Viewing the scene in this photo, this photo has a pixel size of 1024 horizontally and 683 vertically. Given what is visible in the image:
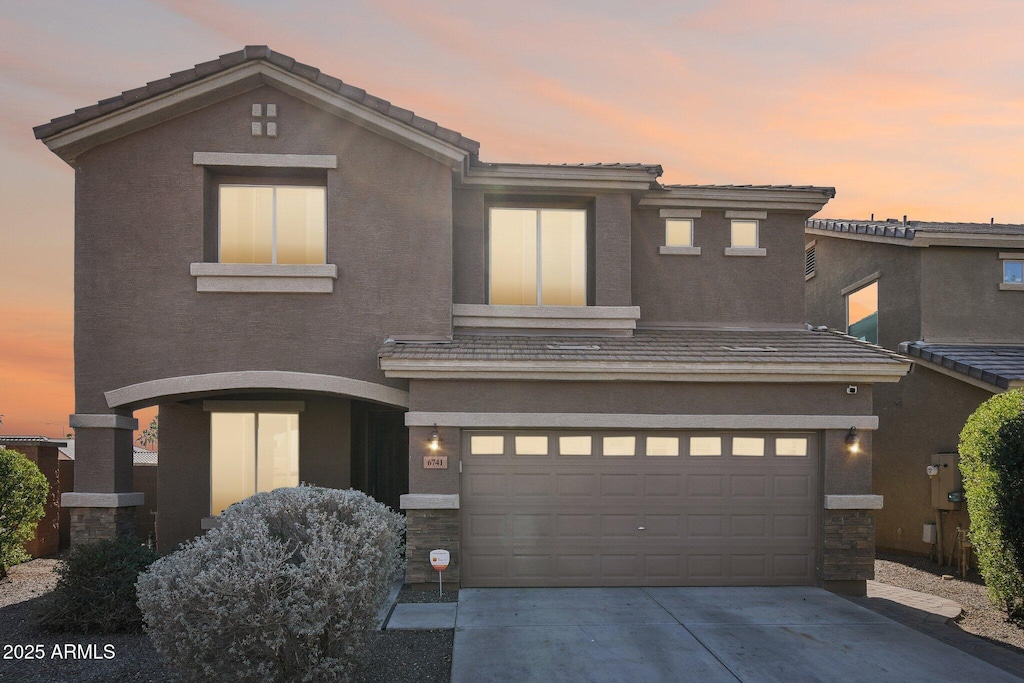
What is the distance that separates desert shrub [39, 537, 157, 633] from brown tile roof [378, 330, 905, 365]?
4613 mm

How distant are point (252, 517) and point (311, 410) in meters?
7.13

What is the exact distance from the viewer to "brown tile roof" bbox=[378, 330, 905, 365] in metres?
11.4

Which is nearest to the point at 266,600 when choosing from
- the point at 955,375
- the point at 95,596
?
the point at 95,596

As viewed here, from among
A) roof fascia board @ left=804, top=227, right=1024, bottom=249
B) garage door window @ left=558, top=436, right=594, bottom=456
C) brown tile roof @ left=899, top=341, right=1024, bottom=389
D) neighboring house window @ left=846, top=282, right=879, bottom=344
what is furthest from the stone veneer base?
roof fascia board @ left=804, top=227, right=1024, bottom=249

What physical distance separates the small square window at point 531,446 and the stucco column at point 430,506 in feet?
3.28

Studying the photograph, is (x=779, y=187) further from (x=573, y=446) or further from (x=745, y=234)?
(x=573, y=446)

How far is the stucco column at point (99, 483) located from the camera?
11.8 meters

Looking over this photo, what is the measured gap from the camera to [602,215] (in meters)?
13.4

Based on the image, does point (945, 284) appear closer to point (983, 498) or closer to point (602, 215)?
point (983, 498)

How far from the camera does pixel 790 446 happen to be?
38.9 ft

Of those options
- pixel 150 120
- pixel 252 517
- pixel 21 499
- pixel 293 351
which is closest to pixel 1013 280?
pixel 293 351

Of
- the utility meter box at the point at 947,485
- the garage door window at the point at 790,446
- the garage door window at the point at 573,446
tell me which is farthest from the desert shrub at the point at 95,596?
the utility meter box at the point at 947,485

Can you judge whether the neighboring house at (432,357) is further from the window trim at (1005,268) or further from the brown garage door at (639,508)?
the window trim at (1005,268)

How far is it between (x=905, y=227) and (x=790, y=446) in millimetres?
8042
